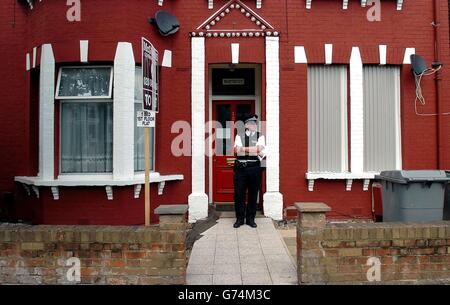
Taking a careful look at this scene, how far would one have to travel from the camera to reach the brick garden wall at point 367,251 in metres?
4.56

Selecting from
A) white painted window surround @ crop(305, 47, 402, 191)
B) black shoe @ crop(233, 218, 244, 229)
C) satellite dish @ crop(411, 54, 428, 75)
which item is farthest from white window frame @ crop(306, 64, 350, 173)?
black shoe @ crop(233, 218, 244, 229)

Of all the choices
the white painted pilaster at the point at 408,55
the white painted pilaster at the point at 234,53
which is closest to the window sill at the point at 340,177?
the white painted pilaster at the point at 408,55

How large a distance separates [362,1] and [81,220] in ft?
24.0

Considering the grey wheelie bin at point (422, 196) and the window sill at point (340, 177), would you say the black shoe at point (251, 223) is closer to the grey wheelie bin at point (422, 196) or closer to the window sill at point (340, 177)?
the window sill at point (340, 177)

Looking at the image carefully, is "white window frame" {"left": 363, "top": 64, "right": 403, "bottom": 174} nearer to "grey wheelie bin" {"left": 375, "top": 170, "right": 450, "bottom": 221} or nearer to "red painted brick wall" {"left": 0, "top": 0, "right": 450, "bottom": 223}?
"red painted brick wall" {"left": 0, "top": 0, "right": 450, "bottom": 223}

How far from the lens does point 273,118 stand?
27.3 feet

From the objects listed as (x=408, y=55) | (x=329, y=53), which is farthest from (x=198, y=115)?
(x=408, y=55)

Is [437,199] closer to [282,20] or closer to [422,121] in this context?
[422,121]

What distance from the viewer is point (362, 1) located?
8.45m

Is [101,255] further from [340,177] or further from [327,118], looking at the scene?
[327,118]

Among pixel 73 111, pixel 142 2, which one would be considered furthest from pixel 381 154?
pixel 73 111

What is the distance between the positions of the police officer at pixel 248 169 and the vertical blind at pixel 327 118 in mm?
1829

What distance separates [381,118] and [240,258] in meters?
4.95

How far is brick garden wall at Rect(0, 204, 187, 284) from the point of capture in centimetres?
455
